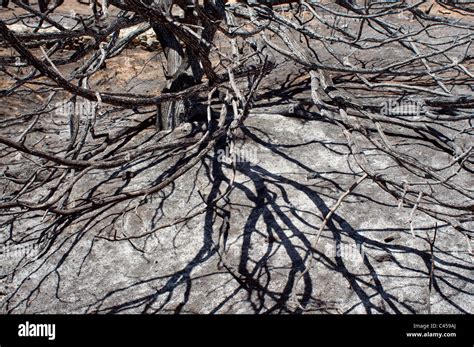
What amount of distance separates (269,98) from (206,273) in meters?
2.76

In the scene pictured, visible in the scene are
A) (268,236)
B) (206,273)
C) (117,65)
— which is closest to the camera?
(206,273)

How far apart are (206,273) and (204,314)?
0.41 metres

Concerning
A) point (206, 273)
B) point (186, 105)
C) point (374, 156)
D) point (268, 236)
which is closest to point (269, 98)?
point (186, 105)

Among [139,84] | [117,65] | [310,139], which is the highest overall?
[117,65]

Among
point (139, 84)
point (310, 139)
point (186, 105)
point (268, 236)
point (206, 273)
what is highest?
point (139, 84)

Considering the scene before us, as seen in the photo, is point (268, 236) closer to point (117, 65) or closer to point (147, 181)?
point (147, 181)

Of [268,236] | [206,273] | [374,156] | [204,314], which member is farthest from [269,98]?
[204,314]

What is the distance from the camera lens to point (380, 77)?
21.1 feet

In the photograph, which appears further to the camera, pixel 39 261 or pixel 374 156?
pixel 374 156

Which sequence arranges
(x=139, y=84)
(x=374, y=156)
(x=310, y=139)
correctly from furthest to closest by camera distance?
(x=139, y=84) → (x=310, y=139) → (x=374, y=156)
